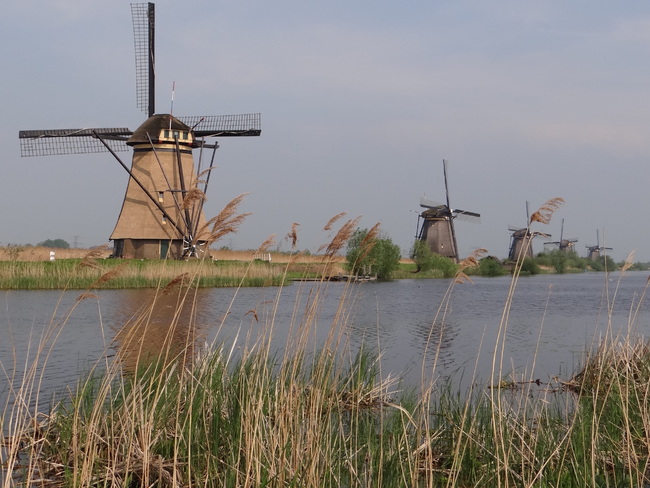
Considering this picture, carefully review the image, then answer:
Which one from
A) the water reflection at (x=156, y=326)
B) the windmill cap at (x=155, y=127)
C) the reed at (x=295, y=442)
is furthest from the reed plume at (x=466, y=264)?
the windmill cap at (x=155, y=127)

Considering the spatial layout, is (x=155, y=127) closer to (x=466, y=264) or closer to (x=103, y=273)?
(x=103, y=273)

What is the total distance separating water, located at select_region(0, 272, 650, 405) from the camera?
6.98 meters

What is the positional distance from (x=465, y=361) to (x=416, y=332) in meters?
3.85

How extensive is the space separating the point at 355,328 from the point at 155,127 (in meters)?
17.1

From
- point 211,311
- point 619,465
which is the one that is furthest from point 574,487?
point 211,311

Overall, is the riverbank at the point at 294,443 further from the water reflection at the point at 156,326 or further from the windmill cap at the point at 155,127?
the windmill cap at the point at 155,127

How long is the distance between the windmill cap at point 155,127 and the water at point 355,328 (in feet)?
25.5

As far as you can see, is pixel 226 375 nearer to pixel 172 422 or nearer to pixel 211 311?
pixel 172 422

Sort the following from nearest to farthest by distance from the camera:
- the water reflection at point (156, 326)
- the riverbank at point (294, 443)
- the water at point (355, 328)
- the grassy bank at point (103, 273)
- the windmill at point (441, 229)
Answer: the riverbank at point (294, 443)
the water at point (355, 328)
the water reflection at point (156, 326)
the grassy bank at point (103, 273)
the windmill at point (441, 229)

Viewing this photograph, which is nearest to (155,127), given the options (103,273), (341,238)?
(103,273)

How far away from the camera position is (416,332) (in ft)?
44.3

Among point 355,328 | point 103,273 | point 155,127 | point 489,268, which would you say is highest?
point 155,127

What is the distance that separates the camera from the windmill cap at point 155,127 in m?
28.1

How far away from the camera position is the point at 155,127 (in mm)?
28219
